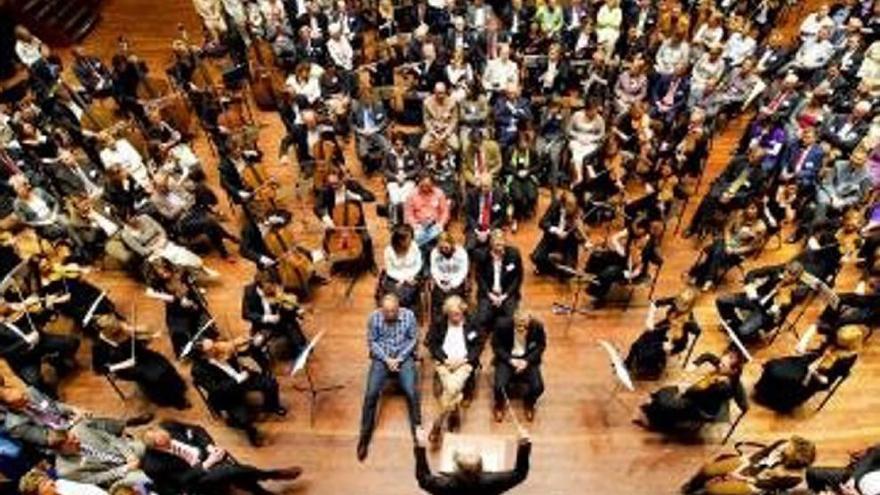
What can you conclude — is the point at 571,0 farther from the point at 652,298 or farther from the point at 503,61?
the point at 652,298

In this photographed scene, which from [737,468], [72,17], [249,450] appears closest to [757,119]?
[737,468]

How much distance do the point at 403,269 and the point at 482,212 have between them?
97 cm

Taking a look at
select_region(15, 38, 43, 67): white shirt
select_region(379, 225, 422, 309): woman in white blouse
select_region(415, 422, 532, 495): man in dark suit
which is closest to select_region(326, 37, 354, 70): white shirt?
select_region(379, 225, 422, 309): woman in white blouse

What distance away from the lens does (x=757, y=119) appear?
7191mm

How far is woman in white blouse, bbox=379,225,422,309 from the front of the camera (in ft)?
19.7

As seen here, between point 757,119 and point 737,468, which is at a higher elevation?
point 757,119

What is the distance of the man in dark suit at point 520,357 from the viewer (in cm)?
534

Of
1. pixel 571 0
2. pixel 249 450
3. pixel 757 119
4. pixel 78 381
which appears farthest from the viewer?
pixel 571 0

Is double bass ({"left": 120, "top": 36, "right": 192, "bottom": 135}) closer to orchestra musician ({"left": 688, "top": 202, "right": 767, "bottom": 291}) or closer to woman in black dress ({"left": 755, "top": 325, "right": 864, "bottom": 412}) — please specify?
orchestra musician ({"left": 688, "top": 202, "right": 767, "bottom": 291})

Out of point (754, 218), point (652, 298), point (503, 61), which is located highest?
point (503, 61)

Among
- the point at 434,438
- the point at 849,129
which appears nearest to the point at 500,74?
the point at 849,129

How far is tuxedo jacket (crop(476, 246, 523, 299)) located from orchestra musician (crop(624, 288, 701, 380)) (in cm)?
102

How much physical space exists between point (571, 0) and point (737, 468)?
583cm

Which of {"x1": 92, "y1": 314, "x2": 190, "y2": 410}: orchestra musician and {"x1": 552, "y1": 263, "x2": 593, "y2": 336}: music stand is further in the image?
{"x1": 552, "y1": 263, "x2": 593, "y2": 336}: music stand
